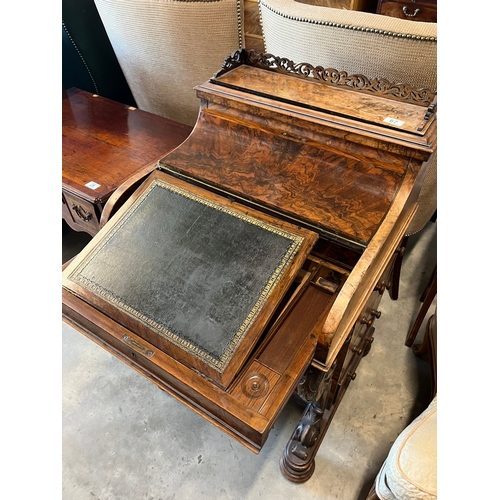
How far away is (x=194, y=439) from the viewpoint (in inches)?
58.7

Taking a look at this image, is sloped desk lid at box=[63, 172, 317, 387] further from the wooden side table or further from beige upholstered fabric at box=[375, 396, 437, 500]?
beige upholstered fabric at box=[375, 396, 437, 500]

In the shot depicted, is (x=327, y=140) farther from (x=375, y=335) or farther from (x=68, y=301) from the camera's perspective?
(x=375, y=335)

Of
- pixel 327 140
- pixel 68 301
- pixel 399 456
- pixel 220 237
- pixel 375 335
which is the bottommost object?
pixel 375 335

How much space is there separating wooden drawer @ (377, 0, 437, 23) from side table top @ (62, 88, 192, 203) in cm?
137

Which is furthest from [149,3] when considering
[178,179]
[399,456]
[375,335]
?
[399,456]

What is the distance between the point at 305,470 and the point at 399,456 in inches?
Result: 19.4

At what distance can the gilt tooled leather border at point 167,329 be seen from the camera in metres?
0.88

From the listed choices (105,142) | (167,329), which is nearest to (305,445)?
(167,329)

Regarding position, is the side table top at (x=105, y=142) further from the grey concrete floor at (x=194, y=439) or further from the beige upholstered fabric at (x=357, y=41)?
the grey concrete floor at (x=194, y=439)

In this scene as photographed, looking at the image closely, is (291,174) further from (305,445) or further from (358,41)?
(305,445)

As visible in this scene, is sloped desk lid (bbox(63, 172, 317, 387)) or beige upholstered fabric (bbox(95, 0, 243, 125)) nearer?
sloped desk lid (bbox(63, 172, 317, 387))

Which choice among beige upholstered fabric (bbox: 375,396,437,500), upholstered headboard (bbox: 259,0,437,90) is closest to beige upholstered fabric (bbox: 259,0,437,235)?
upholstered headboard (bbox: 259,0,437,90)

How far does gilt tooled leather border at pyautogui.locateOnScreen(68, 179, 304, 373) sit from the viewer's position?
34.8 inches

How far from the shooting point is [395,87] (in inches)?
44.9
